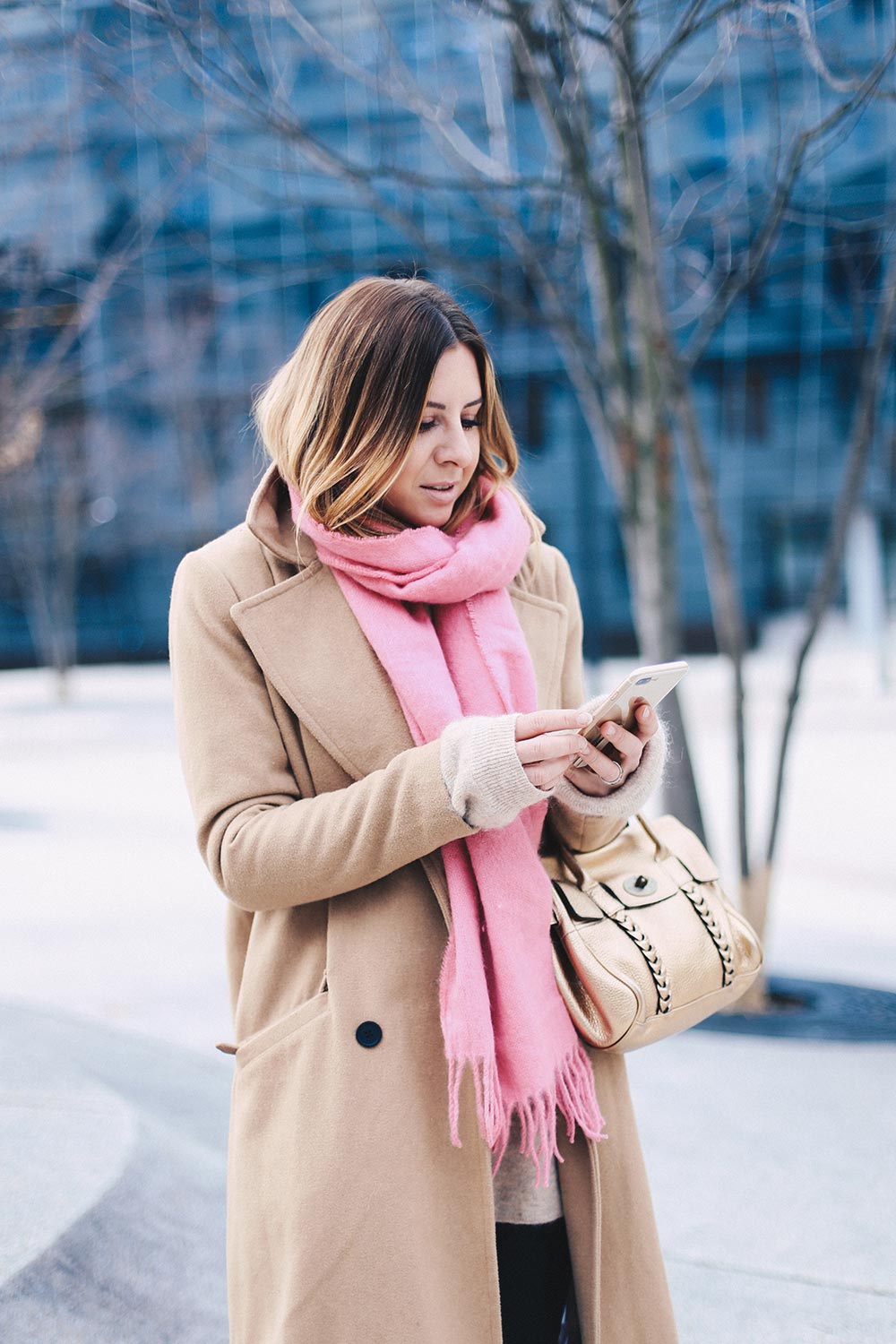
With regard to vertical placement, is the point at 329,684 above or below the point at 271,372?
below

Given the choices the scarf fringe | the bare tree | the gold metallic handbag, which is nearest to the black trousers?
the scarf fringe

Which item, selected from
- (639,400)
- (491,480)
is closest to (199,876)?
(639,400)

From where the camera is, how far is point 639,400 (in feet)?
17.7

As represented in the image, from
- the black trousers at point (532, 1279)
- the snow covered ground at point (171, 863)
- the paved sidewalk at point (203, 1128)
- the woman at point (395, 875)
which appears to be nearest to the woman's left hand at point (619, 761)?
the woman at point (395, 875)

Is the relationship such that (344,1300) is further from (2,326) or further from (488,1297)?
(2,326)

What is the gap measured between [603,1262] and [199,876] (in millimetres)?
6702

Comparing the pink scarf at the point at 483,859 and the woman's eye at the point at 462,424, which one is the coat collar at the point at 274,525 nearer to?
the pink scarf at the point at 483,859

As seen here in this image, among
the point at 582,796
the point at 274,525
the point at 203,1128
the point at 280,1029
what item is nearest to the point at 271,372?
the point at 203,1128

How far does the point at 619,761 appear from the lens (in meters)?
1.79

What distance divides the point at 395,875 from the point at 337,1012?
0.67 feet

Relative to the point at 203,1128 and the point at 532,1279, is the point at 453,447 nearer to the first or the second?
the point at 532,1279

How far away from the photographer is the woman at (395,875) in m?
1.66

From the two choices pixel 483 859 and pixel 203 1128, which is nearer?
pixel 483 859

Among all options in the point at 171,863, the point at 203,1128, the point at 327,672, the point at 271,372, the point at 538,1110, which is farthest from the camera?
the point at 271,372
